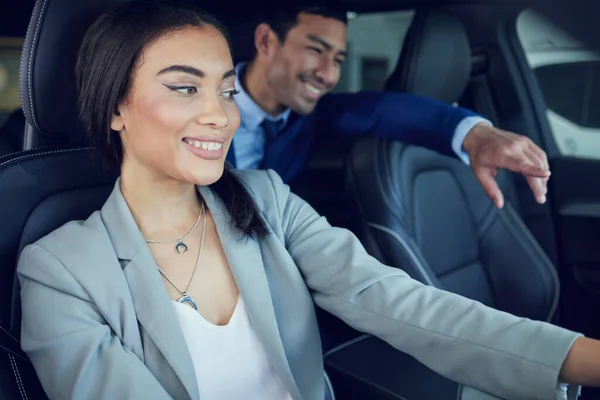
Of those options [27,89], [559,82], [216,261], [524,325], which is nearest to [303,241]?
[216,261]

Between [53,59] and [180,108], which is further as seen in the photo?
[53,59]

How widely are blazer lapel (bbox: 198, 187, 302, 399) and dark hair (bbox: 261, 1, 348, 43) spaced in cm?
96

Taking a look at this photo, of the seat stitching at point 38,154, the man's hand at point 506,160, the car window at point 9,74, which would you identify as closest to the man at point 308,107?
the man's hand at point 506,160

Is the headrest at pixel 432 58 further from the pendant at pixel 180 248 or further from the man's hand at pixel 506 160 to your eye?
the pendant at pixel 180 248

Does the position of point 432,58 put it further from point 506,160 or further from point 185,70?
point 185,70

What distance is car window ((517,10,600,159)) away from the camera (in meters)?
2.09

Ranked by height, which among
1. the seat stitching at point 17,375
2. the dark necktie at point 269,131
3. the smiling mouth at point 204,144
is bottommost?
the seat stitching at point 17,375

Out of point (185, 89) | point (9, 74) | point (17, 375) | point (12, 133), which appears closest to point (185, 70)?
point (185, 89)

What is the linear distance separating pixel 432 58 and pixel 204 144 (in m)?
0.98

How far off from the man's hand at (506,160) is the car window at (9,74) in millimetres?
2433

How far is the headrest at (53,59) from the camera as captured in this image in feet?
3.87

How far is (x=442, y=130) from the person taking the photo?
1.62m

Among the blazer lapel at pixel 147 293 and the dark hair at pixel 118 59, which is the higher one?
the dark hair at pixel 118 59

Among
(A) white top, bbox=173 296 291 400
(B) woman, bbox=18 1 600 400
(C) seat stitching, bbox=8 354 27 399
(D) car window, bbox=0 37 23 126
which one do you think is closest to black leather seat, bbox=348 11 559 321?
(B) woman, bbox=18 1 600 400
